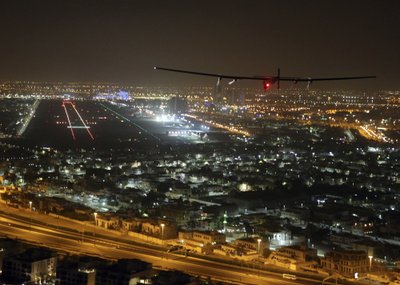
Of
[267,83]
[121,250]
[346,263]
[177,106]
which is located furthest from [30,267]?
[177,106]

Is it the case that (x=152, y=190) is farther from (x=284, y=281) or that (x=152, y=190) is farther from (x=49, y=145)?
(x=49, y=145)

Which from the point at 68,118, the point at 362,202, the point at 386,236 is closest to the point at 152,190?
the point at 362,202

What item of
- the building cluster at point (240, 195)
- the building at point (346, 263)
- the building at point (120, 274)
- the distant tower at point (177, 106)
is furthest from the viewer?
the distant tower at point (177, 106)

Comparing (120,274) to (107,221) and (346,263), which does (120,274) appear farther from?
(107,221)

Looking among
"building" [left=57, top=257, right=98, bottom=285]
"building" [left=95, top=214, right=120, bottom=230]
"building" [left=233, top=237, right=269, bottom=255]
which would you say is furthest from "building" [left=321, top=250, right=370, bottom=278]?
"building" [left=95, top=214, right=120, bottom=230]

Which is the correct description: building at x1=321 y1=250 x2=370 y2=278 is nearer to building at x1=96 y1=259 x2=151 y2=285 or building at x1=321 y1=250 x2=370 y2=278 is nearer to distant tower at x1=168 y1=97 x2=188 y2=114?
building at x1=96 y1=259 x2=151 y2=285

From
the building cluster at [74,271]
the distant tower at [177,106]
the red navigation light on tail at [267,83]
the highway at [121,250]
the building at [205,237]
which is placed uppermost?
the red navigation light on tail at [267,83]

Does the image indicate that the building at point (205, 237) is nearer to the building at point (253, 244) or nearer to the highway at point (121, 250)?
the building at point (253, 244)

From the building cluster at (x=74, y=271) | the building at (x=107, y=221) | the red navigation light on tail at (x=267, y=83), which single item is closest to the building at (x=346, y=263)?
the building cluster at (x=74, y=271)
